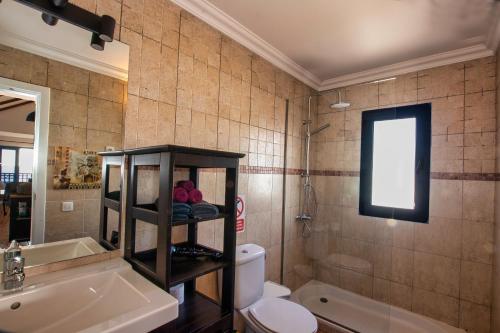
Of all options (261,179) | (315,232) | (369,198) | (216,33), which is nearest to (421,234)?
Answer: (369,198)

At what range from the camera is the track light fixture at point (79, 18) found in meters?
1.08

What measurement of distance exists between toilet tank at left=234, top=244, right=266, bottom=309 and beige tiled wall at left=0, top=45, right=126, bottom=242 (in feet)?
A: 3.04

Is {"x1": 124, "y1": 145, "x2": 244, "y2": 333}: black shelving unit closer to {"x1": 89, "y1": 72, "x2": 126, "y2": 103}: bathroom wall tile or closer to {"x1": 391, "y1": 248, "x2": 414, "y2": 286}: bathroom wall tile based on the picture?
{"x1": 89, "y1": 72, "x2": 126, "y2": 103}: bathroom wall tile

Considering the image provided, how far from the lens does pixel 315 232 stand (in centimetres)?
266

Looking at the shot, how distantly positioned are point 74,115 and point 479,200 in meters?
2.93

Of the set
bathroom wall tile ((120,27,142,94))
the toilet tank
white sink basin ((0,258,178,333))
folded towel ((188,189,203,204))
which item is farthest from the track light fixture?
the toilet tank

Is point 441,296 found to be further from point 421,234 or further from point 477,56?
point 477,56

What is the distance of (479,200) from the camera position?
6.72 feet

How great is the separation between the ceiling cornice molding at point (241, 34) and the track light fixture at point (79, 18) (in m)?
0.52

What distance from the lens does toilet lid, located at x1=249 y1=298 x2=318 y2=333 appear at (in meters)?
1.56

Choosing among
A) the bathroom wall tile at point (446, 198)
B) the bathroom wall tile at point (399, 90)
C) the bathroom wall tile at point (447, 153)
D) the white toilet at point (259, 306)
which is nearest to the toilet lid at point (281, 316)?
the white toilet at point (259, 306)

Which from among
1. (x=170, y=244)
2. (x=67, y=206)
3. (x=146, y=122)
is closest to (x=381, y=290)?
(x=170, y=244)

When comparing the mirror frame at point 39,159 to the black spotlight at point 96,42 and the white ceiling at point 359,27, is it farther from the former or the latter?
the white ceiling at point 359,27

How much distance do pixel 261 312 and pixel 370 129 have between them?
198cm
